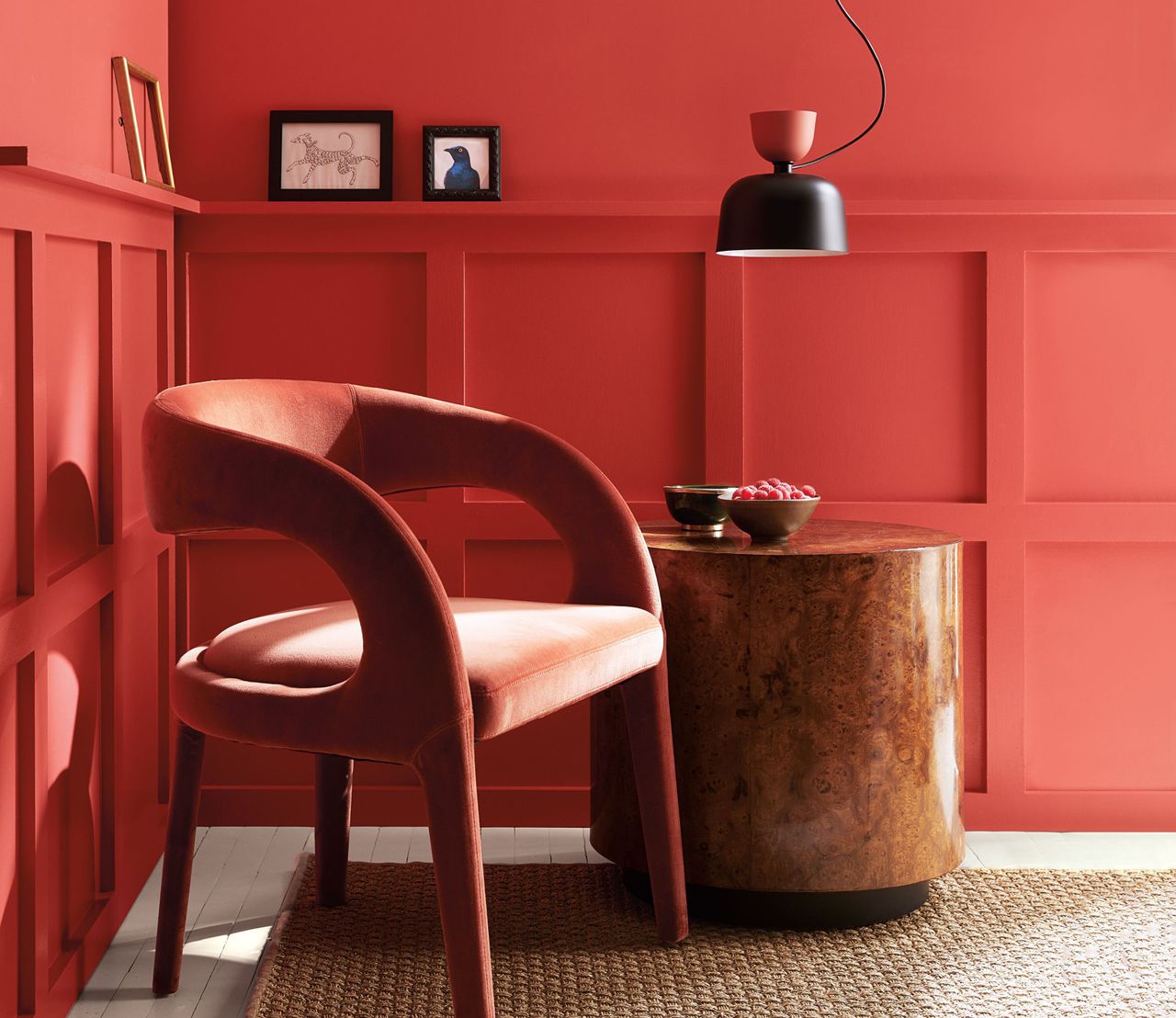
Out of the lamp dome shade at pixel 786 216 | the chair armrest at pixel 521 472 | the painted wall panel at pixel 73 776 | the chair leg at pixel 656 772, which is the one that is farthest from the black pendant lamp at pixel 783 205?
the painted wall panel at pixel 73 776

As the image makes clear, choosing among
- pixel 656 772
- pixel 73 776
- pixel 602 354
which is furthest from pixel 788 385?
pixel 73 776

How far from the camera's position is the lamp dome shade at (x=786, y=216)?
2.22m

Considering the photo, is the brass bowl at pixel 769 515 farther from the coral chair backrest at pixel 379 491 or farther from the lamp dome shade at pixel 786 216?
the lamp dome shade at pixel 786 216

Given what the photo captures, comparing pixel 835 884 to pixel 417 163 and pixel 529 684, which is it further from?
pixel 417 163

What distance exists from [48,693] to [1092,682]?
204 centimetres

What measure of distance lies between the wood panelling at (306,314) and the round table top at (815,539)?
0.71 m

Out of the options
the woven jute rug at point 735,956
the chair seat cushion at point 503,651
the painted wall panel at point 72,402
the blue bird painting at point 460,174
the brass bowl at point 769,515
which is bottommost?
the woven jute rug at point 735,956

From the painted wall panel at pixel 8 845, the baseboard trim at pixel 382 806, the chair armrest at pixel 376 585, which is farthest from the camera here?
the baseboard trim at pixel 382 806

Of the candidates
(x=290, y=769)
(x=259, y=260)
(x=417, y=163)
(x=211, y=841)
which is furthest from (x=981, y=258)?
(x=211, y=841)

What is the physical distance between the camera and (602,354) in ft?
8.97

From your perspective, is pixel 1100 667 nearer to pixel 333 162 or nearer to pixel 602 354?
pixel 602 354

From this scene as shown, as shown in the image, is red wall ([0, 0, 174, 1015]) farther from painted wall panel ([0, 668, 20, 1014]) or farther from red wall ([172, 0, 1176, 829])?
red wall ([172, 0, 1176, 829])

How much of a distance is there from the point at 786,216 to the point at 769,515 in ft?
1.66

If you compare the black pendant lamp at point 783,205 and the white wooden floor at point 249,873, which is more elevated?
the black pendant lamp at point 783,205
